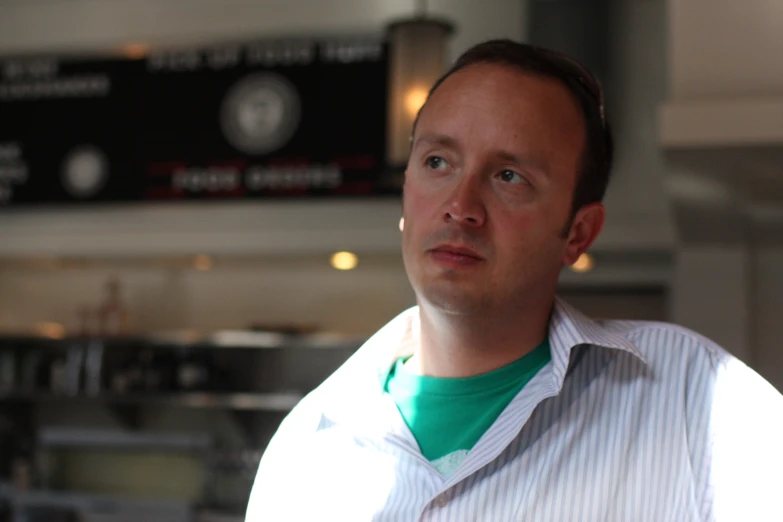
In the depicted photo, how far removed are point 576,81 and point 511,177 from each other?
0.16 metres

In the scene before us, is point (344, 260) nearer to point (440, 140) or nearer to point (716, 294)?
point (716, 294)

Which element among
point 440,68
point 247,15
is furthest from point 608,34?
point 440,68

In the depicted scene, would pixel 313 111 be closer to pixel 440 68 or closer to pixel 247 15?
pixel 247 15

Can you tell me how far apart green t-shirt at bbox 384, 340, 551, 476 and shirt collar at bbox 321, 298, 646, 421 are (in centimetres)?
5

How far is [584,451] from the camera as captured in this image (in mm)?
1034

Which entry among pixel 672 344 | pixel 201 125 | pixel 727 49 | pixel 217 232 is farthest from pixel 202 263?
pixel 672 344

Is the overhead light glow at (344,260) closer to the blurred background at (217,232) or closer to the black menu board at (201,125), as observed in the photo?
the blurred background at (217,232)

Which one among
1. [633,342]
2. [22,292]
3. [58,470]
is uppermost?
[633,342]

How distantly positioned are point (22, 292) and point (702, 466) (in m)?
4.55

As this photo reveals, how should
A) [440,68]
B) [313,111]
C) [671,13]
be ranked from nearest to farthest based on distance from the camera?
[671,13] < [440,68] < [313,111]

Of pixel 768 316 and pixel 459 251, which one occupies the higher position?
pixel 459 251

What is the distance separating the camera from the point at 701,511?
3.21 ft

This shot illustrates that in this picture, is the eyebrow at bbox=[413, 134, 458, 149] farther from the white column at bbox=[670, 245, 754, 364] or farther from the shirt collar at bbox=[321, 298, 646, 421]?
the white column at bbox=[670, 245, 754, 364]

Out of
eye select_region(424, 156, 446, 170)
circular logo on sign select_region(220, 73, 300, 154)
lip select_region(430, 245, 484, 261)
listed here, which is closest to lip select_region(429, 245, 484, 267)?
lip select_region(430, 245, 484, 261)
